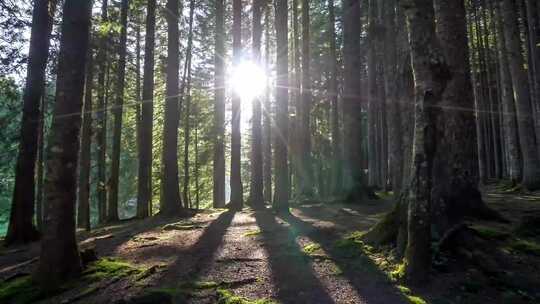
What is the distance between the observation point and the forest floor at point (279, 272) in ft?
16.0

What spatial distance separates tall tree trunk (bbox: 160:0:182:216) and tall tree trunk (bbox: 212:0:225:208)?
4.62 metres

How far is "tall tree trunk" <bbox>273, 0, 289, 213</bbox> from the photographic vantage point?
12.7m

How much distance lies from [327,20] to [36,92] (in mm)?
18610

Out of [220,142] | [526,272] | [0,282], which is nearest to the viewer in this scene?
[526,272]

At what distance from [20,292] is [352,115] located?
11.1 meters

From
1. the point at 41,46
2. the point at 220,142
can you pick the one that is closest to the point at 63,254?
the point at 41,46

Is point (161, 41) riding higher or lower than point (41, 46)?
higher

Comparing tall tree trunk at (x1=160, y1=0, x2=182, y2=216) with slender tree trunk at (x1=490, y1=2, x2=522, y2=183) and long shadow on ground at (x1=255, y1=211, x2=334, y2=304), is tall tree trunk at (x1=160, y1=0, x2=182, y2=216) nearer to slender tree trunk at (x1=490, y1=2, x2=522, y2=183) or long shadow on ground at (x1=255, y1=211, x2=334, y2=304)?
long shadow on ground at (x1=255, y1=211, x2=334, y2=304)

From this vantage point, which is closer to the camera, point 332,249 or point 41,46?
point 332,249

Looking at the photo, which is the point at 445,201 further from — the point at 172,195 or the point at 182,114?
the point at 182,114

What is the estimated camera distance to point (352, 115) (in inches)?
538

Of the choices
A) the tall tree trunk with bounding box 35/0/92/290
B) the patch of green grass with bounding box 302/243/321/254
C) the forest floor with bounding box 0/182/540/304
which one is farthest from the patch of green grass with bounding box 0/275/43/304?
the patch of green grass with bounding box 302/243/321/254

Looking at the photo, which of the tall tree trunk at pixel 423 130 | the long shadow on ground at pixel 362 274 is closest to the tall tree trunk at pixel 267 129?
the long shadow on ground at pixel 362 274

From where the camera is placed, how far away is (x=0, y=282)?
247 inches
